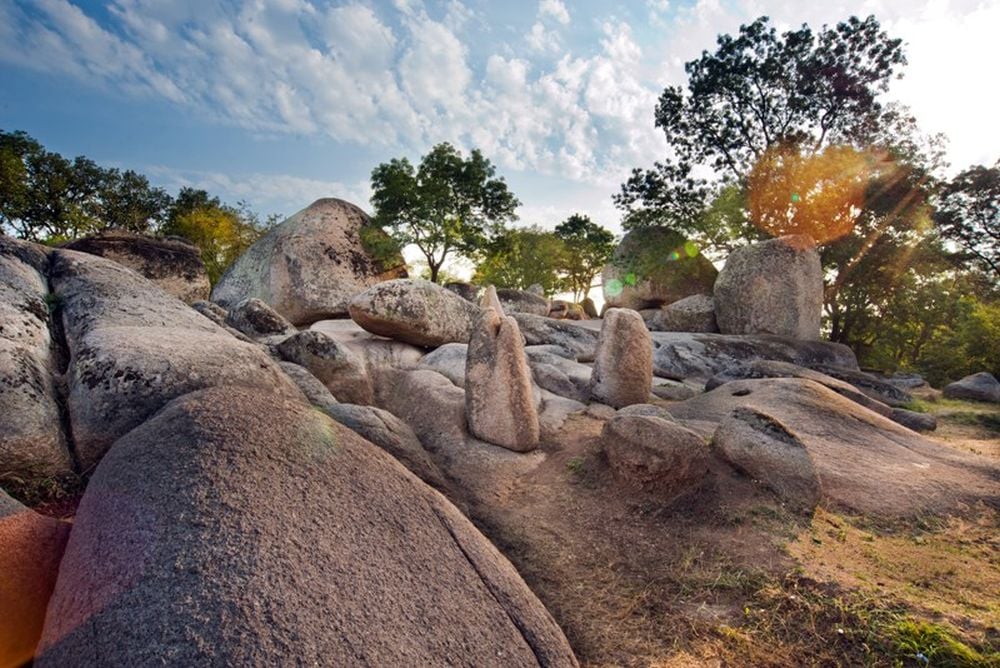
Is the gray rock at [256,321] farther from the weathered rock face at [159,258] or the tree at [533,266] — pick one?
the tree at [533,266]

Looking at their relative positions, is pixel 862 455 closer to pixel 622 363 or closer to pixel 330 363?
pixel 622 363

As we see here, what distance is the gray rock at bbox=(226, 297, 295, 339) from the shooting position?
1112cm

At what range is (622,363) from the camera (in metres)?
9.94

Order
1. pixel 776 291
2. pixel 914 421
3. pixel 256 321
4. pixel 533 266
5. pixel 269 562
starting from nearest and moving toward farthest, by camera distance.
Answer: pixel 269 562 < pixel 256 321 < pixel 914 421 < pixel 776 291 < pixel 533 266

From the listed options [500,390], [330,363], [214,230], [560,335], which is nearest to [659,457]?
[500,390]

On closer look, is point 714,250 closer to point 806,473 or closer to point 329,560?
point 806,473

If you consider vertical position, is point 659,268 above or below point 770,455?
above

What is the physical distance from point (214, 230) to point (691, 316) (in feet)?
89.2

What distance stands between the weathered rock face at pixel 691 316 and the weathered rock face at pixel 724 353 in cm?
318

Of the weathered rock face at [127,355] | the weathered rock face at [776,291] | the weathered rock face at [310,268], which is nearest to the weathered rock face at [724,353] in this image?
the weathered rock face at [776,291]

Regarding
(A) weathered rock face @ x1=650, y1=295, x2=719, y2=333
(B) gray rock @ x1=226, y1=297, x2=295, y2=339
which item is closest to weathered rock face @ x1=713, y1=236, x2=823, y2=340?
(A) weathered rock face @ x1=650, y1=295, x2=719, y2=333

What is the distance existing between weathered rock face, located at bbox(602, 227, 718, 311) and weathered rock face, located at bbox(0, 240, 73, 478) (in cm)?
2344

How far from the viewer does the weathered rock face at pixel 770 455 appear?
6070mm

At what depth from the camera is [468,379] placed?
26.4 feet
